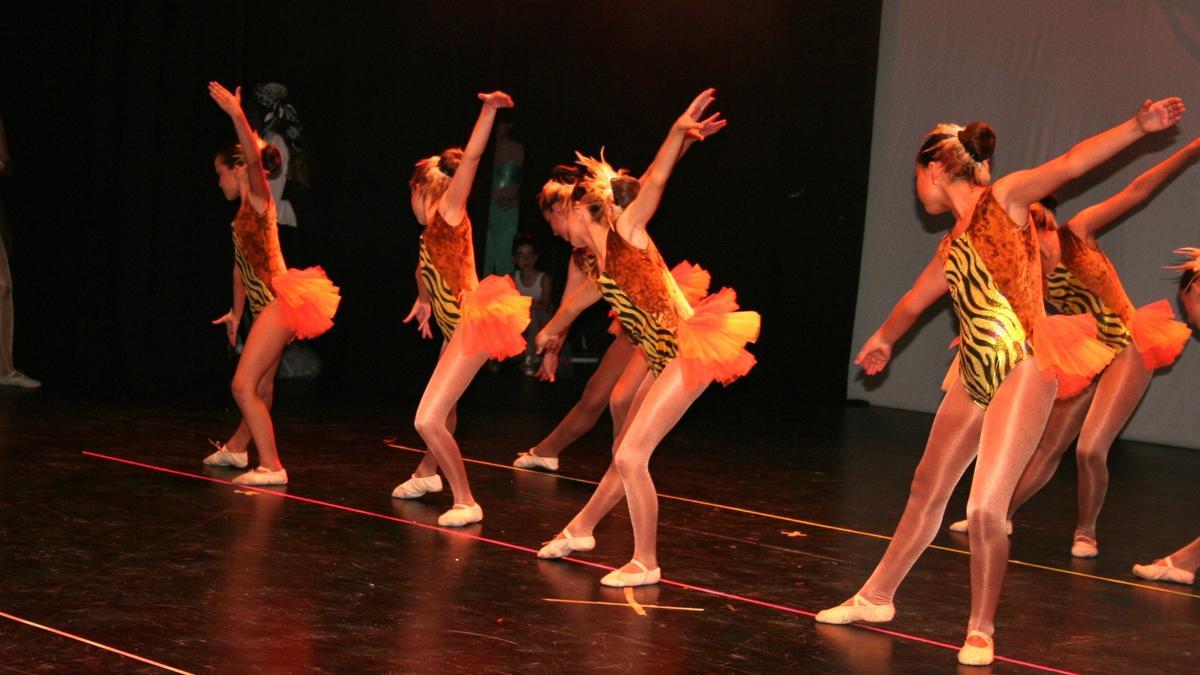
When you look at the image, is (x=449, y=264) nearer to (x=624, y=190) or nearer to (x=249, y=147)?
(x=249, y=147)

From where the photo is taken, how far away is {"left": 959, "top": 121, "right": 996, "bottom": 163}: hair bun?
378 centimetres

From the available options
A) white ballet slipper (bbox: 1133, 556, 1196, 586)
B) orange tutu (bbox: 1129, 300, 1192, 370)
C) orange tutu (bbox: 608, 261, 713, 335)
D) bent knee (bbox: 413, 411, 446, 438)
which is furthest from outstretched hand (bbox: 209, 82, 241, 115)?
white ballet slipper (bbox: 1133, 556, 1196, 586)

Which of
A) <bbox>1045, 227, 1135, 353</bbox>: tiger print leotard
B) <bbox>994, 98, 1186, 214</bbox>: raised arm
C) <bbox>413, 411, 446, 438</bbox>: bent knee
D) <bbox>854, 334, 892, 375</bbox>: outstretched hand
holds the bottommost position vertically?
<bbox>413, 411, 446, 438</bbox>: bent knee

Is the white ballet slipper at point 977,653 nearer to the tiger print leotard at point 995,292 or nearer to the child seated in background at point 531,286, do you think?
the tiger print leotard at point 995,292

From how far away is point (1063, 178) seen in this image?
3.45 metres

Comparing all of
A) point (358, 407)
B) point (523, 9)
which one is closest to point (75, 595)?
point (358, 407)

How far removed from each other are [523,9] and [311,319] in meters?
4.52

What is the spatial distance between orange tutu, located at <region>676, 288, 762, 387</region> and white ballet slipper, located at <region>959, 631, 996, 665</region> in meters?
0.99

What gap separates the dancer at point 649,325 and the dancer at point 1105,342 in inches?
62.5

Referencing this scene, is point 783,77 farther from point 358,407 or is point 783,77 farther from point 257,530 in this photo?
point 257,530

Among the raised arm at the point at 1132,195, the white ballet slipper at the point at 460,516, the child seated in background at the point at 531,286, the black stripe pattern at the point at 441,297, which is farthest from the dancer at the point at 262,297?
the child seated in background at the point at 531,286

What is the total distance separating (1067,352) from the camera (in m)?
3.57

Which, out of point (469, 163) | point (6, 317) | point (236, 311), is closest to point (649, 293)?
point (469, 163)

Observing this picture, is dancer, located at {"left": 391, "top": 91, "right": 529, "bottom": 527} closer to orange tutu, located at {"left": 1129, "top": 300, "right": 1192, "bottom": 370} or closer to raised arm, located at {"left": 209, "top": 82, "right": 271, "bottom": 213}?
raised arm, located at {"left": 209, "top": 82, "right": 271, "bottom": 213}
